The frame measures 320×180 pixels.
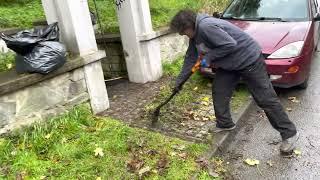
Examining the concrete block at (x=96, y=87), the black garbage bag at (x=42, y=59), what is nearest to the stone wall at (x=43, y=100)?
the concrete block at (x=96, y=87)

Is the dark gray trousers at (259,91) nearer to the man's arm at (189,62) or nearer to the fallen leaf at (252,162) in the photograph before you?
the man's arm at (189,62)

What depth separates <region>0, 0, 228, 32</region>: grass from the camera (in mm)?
7148

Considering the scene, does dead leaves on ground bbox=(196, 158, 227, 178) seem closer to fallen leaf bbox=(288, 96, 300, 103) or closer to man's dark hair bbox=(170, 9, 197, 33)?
man's dark hair bbox=(170, 9, 197, 33)

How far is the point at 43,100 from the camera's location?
4.58 meters

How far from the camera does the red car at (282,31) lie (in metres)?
5.67

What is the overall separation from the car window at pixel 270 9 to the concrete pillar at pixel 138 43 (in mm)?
1669

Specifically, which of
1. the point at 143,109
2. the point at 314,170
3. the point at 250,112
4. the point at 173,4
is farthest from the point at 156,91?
the point at 173,4

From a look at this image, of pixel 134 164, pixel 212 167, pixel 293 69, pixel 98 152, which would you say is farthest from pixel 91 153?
pixel 293 69

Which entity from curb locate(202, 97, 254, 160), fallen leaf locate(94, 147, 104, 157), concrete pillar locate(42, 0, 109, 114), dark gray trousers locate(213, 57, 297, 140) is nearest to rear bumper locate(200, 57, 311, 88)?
curb locate(202, 97, 254, 160)

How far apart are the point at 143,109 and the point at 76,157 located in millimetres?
1537

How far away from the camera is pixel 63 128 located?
458 centimetres

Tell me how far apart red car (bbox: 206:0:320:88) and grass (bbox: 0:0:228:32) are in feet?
5.16

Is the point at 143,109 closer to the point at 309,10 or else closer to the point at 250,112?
the point at 250,112

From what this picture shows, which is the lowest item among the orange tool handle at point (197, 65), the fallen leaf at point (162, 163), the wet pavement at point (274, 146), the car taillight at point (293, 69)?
the wet pavement at point (274, 146)
